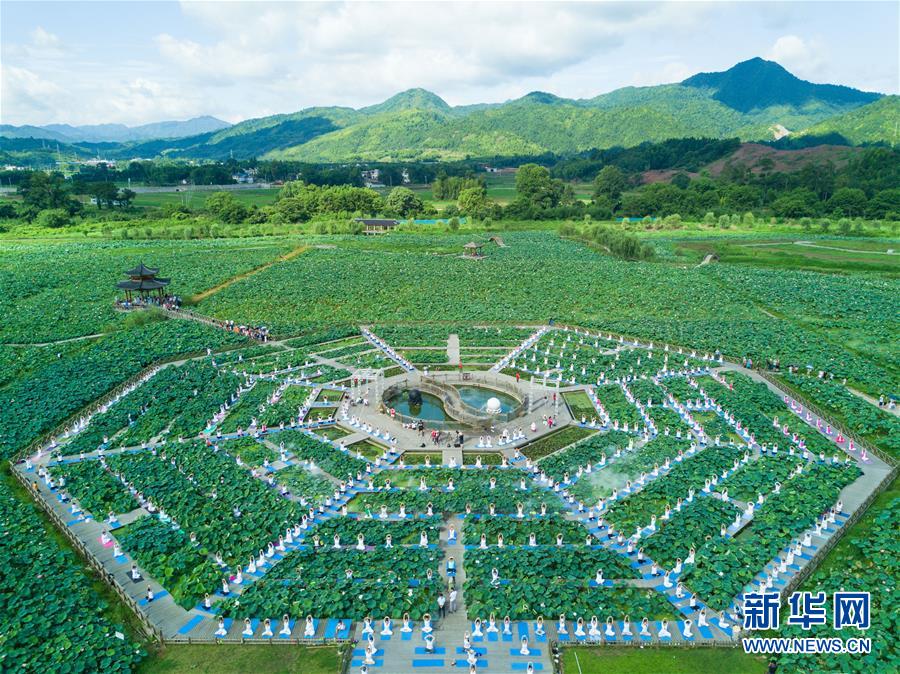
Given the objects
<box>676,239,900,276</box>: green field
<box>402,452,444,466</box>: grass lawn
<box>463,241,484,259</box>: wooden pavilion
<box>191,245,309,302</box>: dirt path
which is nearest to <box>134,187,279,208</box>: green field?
<box>191,245,309,302</box>: dirt path

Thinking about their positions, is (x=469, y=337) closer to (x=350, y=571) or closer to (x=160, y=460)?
(x=160, y=460)

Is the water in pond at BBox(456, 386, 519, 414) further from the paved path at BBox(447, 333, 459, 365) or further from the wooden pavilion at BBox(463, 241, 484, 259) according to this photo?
the wooden pavilion at BBox(463, 241, 484, 259)

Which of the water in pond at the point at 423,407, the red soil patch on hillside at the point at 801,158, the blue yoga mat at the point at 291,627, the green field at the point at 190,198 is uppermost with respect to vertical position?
the red soil patch on hillside at the point at 801,158

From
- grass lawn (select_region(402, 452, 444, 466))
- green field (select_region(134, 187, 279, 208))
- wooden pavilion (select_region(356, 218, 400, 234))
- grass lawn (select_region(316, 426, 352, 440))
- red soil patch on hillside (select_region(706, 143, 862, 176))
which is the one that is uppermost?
red soil patch on hillside (select_region(706, 143, 862, 176))

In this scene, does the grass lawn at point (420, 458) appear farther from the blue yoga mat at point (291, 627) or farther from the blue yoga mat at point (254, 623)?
the blue yoga mat at point (254, 623)

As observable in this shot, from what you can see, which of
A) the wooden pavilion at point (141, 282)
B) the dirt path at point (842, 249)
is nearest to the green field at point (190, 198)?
the wooden pavilion at point (141, 282)

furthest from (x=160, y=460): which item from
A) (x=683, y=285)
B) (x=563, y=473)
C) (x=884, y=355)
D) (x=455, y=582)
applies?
(x=683, y=285)

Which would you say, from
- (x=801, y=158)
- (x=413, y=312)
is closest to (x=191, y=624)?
(x=413, y=312)
